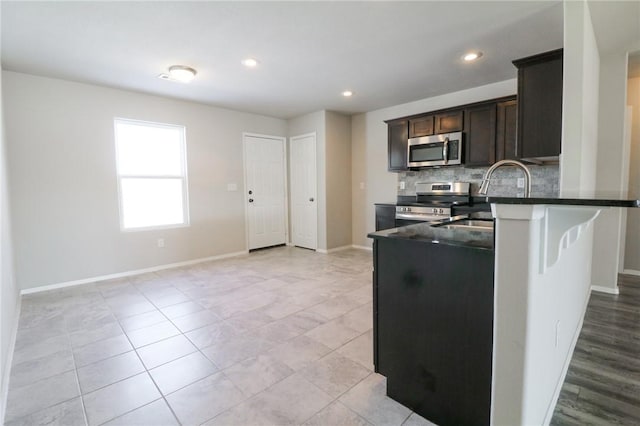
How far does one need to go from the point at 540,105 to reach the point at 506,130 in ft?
3.40

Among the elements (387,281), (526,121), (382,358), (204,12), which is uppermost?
(204,12)

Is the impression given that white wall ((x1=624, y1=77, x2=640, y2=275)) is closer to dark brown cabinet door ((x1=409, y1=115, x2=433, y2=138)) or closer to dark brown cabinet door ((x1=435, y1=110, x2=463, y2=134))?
dark brown cabinet door ((x1=435, y1=110, x2=463, y2=134))

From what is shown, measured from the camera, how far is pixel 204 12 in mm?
2281

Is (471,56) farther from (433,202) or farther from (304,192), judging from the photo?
(304,192)

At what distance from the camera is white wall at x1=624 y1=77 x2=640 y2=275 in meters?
3.73

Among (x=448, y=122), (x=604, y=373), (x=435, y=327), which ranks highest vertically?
(x=448, y=122)

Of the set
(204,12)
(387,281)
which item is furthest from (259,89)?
(387,281)

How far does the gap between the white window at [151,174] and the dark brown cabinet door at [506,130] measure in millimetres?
4356

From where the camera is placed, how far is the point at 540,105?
2686mm

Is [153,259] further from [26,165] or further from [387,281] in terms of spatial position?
[387,281]

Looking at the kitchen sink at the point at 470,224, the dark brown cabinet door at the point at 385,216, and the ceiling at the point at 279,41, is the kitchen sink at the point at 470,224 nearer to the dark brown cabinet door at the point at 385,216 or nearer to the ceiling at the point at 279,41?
the ceiling at the point at 279,41

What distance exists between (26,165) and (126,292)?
70.9 inches

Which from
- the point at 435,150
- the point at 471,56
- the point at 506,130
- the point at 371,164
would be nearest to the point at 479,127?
the point at 506,130

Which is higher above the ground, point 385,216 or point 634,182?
point 634,182
